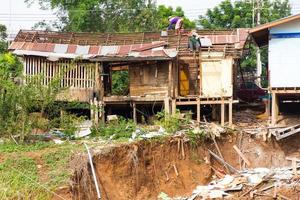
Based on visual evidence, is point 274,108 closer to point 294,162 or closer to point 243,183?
point 294,162

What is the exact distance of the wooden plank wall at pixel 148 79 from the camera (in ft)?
70.7

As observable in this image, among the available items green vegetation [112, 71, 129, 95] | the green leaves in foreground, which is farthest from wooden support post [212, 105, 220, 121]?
the green leaves in foreground

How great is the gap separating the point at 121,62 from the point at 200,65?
10.2 ft

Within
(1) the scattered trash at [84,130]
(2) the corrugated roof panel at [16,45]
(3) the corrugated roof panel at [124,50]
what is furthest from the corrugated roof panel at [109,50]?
(1) the scattered trash at [84,130]

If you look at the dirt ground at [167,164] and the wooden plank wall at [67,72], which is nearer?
the dirt ground at [167,164]

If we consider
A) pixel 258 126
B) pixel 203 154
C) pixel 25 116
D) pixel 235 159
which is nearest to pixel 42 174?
pixel 25 116

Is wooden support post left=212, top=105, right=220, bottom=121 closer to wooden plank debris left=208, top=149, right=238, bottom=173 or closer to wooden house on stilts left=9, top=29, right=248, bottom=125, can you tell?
wooden house on stilts left=9, top=29, right=248, bottom=125

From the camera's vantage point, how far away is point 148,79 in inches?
858

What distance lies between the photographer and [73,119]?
17781 millimetres

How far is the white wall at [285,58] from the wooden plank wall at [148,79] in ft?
13.6

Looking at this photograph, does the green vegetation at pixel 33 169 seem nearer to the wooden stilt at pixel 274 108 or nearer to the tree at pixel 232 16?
the wooden stilt at pixel 274 108

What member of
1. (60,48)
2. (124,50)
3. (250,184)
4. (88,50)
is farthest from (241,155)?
(60,48)

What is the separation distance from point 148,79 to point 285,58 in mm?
5362

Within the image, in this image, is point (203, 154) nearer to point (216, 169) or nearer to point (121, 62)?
point (216, 169)
